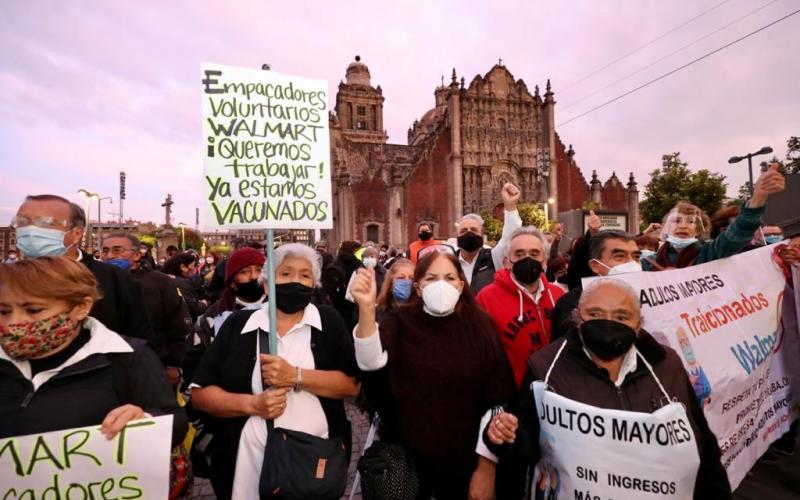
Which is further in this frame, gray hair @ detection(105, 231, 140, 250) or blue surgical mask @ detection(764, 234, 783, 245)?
blue surgical mask @ detection(764, 234, 783, 245)

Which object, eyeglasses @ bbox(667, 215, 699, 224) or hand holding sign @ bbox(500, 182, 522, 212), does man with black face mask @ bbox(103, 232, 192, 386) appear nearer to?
hand holding sign @ bbox(500, 182, 522, 212)

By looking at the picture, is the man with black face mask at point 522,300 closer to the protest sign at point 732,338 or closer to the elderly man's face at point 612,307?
the protest sign at point 732,338

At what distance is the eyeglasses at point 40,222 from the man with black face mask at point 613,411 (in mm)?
2776

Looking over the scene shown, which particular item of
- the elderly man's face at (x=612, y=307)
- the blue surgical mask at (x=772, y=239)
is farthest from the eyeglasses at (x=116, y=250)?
the blue surgical mask at (x=772, y=239)

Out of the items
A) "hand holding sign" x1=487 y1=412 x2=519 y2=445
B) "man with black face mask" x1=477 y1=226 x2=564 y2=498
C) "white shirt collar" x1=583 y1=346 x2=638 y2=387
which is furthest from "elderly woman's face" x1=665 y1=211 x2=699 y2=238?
"hand holding sign" x1=487 y1=412 x2=519 y2=445

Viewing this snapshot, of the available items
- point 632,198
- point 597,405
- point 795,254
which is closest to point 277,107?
point 597,405

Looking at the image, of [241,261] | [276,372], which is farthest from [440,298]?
[241,261]

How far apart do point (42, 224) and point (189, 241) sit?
54268 mm

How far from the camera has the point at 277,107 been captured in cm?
252

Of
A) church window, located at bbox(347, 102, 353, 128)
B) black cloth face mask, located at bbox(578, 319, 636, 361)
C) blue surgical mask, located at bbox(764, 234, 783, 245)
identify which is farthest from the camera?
church window, located at bbox(347, 102, 353, 128)

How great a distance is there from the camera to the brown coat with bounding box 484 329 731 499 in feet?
6.36

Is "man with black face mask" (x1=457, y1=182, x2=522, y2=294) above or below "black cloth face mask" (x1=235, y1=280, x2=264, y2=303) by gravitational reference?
above

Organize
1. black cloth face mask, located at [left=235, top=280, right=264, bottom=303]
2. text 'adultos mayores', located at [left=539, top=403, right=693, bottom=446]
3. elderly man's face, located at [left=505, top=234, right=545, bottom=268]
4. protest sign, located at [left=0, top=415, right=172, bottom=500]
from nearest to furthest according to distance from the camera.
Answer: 1. protest sign, located at [left=0, top=415, right=172, bottom=500]
2. text 'adultos mayores', located at [left=539, top=403, right=693, bottom=446]
3. elderly man's face, located at [left=505, top=234, right=545, bottom=268]
4. black cloth face mask, located at [left=235, top=280, right=264, bottom=303]

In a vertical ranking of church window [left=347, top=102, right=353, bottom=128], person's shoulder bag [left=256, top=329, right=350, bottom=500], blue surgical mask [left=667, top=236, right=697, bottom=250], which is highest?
church window [left=347, top=102, right=353, bottom=128]
